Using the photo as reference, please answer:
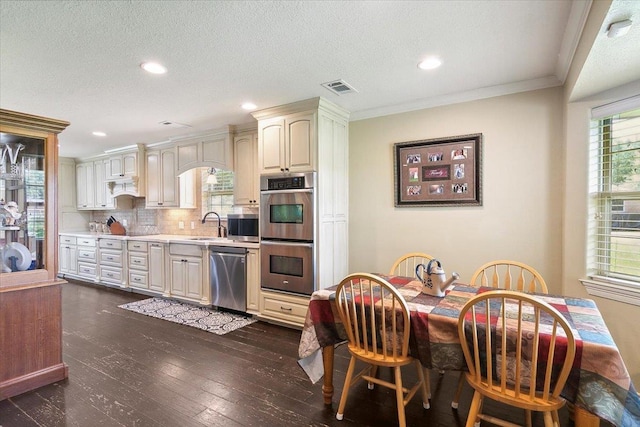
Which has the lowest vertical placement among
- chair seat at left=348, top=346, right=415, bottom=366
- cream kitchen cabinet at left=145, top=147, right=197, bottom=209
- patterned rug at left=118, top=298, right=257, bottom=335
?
patterned rug at left=118, top=298, right=257, bottom=335

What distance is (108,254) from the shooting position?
18.0 ft

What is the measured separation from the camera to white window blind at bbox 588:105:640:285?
2.33 meters

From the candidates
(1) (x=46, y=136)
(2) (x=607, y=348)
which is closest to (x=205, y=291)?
(1) (x=46, y=136)

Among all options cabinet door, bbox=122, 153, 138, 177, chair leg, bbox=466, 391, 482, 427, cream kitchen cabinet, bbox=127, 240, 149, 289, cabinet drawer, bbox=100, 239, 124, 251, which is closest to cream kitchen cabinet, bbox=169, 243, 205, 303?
cream kitchen cabinet, bbox=127, 240, 149, 289

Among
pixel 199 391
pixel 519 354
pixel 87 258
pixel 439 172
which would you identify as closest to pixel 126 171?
pixel 87 258

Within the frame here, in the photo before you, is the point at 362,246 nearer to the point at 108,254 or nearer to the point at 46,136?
the point at 46,136

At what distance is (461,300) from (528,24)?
177cm

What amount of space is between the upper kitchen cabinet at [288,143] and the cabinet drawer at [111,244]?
10.5ft

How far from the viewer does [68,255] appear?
246 inches

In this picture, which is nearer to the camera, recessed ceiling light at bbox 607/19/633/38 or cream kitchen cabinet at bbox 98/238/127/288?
recessed ceiling light at bbox 607/19/633/38

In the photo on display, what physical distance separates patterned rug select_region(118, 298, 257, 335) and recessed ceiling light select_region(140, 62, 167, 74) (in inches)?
103

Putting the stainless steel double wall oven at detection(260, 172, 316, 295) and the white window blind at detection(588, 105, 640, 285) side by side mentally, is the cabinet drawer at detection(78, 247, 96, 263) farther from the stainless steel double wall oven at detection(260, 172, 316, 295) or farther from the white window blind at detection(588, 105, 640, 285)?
the white window blind at detection(588, 105, 640, 285)

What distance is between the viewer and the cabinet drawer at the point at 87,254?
5.75 metres

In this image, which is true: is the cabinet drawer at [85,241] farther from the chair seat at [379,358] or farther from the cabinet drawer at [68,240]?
the chair seat at [379,358]
